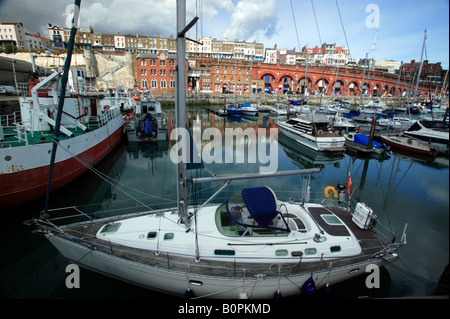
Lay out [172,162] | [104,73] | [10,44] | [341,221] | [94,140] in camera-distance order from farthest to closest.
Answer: [104,73], [10,44], [172,162], [94,140], [341,221]

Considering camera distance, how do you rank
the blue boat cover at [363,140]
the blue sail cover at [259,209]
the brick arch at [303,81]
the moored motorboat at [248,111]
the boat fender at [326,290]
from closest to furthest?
the boat fender at [326,290] → the blue sail cover at [259,209] → the blue boat cover at [363,140] → the moored motorboat at [248,111] → the brick arch at [303,81]

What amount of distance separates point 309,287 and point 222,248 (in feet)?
8.57

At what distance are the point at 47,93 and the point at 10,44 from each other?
68.0 meters

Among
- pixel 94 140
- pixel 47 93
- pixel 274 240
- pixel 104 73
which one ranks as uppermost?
pixel 104 73

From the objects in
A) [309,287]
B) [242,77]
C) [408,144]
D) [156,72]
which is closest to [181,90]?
[309,287]

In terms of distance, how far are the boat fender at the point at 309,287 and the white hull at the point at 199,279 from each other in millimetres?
93

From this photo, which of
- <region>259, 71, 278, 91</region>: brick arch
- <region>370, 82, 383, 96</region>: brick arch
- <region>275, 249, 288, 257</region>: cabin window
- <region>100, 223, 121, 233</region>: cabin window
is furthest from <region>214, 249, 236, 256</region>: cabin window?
<region>370, 82, 383, 96</region>: brick arch

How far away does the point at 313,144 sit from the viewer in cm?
2417

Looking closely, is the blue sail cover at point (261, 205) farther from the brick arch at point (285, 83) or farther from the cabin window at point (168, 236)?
the brick arch at point (285, 83)

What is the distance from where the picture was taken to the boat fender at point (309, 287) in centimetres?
604

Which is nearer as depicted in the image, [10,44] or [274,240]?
[274,240]

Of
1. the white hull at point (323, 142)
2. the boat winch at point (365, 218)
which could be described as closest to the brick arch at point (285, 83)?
the white hull at point (323, 142)

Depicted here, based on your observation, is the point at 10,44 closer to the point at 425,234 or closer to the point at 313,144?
the point at 313,144
